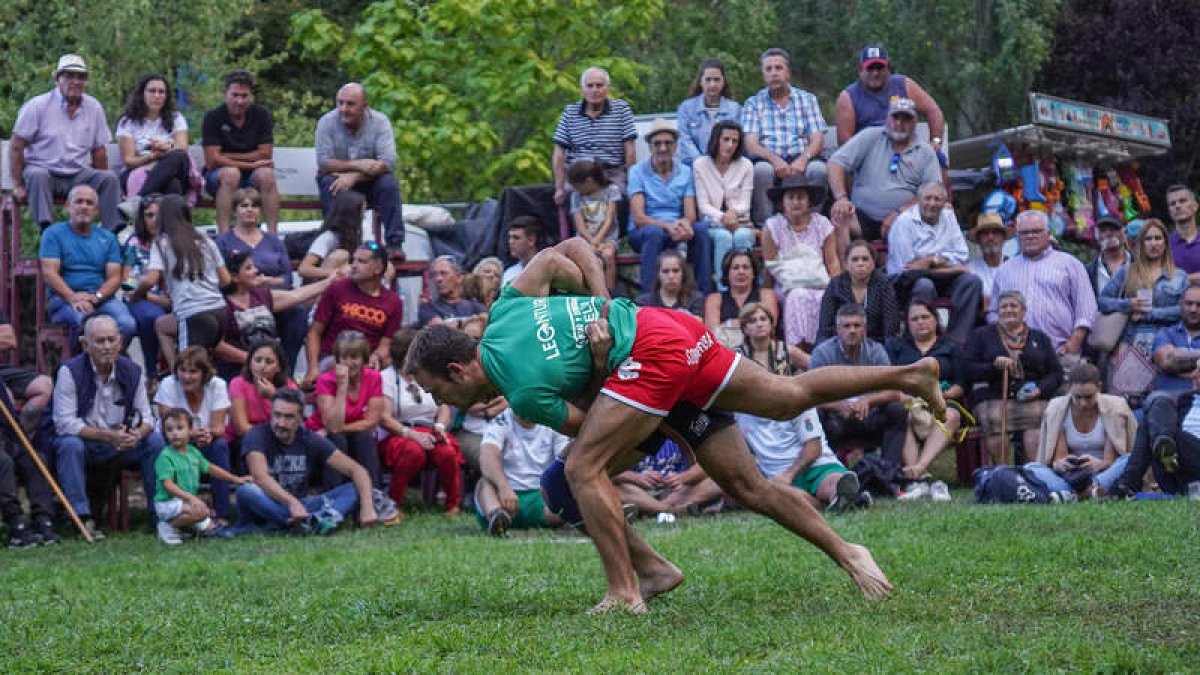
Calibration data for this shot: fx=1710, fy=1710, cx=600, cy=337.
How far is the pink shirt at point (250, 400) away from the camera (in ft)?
41.6

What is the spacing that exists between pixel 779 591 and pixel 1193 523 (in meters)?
3.13

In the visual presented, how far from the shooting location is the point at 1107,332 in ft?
43.8

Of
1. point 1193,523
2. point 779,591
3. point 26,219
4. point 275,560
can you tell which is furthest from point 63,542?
point 26,219

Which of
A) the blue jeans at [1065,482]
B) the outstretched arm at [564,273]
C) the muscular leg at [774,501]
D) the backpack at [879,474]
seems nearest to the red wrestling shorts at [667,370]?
the muscular leg at [774,501]

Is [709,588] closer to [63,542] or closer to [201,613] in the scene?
[201,613]

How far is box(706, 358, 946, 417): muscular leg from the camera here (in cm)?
700

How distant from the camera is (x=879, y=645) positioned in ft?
19.2

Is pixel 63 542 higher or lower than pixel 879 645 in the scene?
lower

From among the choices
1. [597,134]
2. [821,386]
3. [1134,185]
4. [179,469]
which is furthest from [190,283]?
[1134,185]

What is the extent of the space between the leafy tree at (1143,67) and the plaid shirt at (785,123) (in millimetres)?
10198

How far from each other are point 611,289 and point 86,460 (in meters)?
4.47

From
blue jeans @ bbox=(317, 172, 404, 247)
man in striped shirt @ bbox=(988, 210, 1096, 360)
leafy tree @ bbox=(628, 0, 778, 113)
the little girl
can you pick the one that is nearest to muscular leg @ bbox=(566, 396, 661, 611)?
man in striped shirt @ bbox=(988, 210, 1096, 360)

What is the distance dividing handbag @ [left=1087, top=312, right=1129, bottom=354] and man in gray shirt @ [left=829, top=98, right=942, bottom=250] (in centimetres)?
190

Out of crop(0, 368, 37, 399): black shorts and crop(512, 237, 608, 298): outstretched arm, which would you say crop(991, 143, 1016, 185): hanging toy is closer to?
crop(0, 368, 37, 399): black shorts
